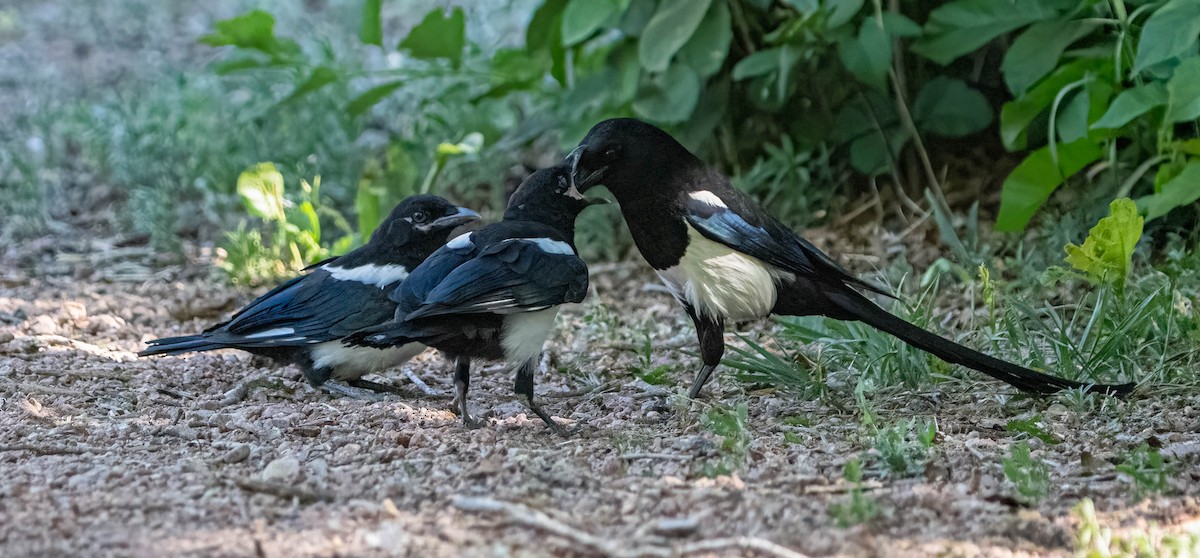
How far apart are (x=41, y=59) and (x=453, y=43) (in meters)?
4.80

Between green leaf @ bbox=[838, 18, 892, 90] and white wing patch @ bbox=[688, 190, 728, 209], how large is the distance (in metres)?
1.35

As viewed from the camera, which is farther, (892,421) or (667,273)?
(667,273)

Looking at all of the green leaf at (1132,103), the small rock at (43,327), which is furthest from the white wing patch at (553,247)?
the small rock at (43,327)

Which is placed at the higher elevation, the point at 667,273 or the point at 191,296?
the point at 667,273

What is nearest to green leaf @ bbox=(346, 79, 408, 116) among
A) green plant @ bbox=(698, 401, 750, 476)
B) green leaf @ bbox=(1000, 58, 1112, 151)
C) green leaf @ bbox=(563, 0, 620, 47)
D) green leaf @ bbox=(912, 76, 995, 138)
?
green leaf @ bbox=(563, 0, 620, 47)

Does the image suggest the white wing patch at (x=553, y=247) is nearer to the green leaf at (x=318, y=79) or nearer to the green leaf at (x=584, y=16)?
the green leaf at (x=584, y=16)

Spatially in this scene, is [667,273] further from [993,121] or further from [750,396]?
[993,121]

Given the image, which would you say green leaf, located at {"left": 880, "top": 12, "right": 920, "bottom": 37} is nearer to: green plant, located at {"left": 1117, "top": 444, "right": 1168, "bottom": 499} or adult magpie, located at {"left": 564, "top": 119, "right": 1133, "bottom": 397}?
adult magpie, located at {"left": 564, "top": 119, "right": 1133, "bottom": 397}

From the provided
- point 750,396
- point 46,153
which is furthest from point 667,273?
point 46,153

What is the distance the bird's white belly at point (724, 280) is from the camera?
162 inches

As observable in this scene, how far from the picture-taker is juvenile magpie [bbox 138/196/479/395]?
170 inches

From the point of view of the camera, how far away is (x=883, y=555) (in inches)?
99.3

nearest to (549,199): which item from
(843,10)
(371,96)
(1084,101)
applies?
(843,10)

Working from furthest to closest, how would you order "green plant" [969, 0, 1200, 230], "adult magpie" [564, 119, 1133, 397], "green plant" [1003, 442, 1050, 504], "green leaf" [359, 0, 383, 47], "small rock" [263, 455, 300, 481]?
1. "green leaf" [359, 0, 383, 47]
2. "green plant" [969, 0, 1200, 230]
3. "adult magpie" [564, 119, 1133, 397]
4. "small rock" [263, 455, 300, 481]
5. "green plant" [1003, 442, 1050, 504]
